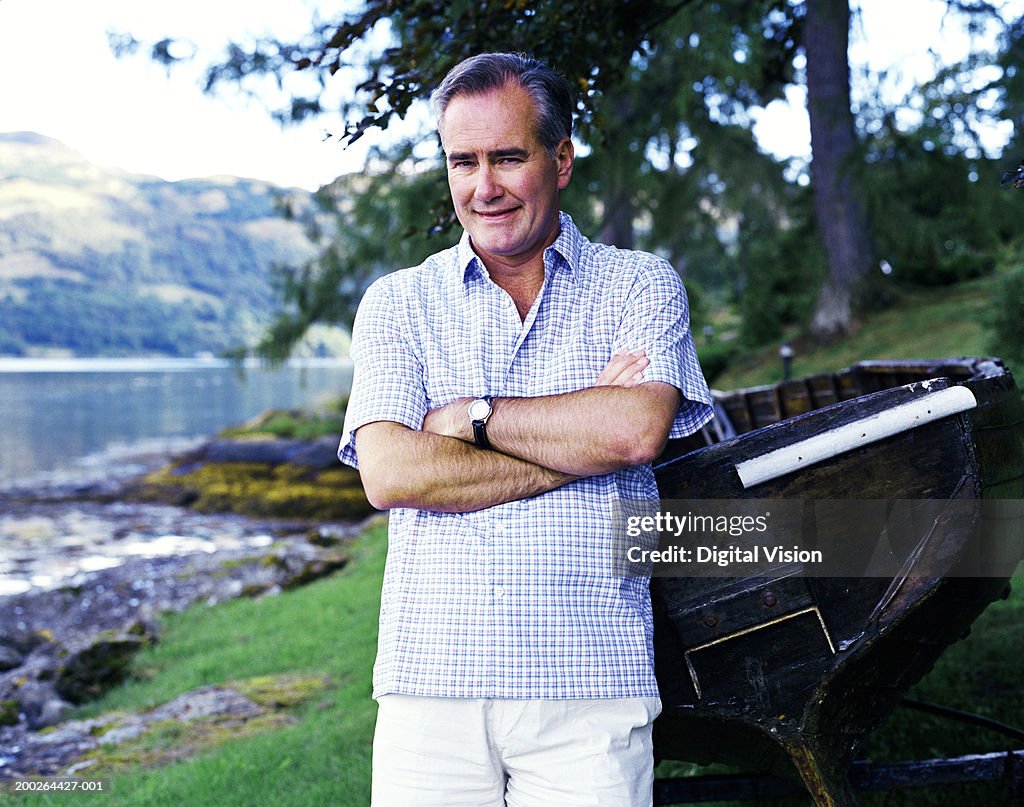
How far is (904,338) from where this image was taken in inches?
598

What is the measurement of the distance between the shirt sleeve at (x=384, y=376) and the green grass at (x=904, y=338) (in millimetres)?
12044

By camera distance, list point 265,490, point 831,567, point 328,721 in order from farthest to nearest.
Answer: point 265,490 → point 328,721 → point 831,567

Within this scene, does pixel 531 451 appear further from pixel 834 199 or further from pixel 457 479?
pixel 834 199

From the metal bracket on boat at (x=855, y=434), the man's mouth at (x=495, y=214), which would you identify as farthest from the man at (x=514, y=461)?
the metal bracket on boat at (x=855, y=434)

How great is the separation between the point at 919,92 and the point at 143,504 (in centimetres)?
1748

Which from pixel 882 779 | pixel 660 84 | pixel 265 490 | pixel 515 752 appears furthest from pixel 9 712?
pixel 265 490

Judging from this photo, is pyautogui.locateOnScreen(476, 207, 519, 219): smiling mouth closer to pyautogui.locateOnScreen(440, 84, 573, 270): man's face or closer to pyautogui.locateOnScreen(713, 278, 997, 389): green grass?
pyautogui.locateOnScreen(440, 84, 573, 270): man's face

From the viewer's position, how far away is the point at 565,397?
2.29 metres

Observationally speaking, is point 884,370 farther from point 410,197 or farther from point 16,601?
point 16,601

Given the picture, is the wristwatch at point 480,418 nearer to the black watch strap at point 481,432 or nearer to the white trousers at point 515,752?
the black watch strap at point 481,432

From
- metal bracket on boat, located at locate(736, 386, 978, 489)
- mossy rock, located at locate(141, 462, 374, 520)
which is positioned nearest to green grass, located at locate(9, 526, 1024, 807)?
metal bracket on boat, located at locate(736, 386, 978, 489)

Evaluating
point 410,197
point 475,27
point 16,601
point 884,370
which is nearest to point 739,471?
point 475,27

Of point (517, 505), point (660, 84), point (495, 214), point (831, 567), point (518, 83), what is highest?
point (660, 84)

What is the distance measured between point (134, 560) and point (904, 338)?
12.3 m
